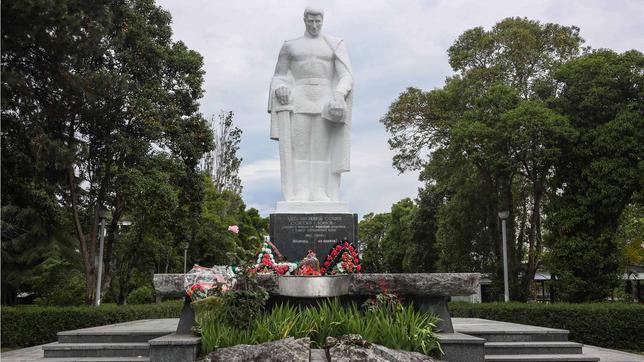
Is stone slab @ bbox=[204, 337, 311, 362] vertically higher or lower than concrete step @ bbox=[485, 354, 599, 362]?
higher

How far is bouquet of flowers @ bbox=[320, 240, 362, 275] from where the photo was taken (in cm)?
735

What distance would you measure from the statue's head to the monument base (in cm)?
257

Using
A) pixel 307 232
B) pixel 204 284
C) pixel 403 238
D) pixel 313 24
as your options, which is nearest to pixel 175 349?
pixel 204 284

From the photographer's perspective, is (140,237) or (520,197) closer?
(140,237)

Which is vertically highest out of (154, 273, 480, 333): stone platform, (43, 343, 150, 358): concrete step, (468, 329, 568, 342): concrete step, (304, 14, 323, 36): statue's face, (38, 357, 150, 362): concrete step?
(304, 14, 323, 36): statue's face

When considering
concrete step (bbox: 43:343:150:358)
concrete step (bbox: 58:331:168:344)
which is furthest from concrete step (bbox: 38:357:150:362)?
concrete step (bbox: 58:331:168:344)

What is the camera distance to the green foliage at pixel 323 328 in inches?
222

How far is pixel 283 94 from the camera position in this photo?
9039mm

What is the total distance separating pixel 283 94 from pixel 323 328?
4180 millimetres

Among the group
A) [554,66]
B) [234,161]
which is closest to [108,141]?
[554,66]

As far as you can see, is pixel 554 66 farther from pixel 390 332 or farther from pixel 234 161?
pixel 234 161

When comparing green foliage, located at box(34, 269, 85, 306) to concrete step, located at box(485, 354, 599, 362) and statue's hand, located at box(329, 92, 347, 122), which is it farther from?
concrete step, located at box(485, 354, 599, 362)

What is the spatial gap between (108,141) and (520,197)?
576 inches

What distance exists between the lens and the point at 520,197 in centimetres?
2275
